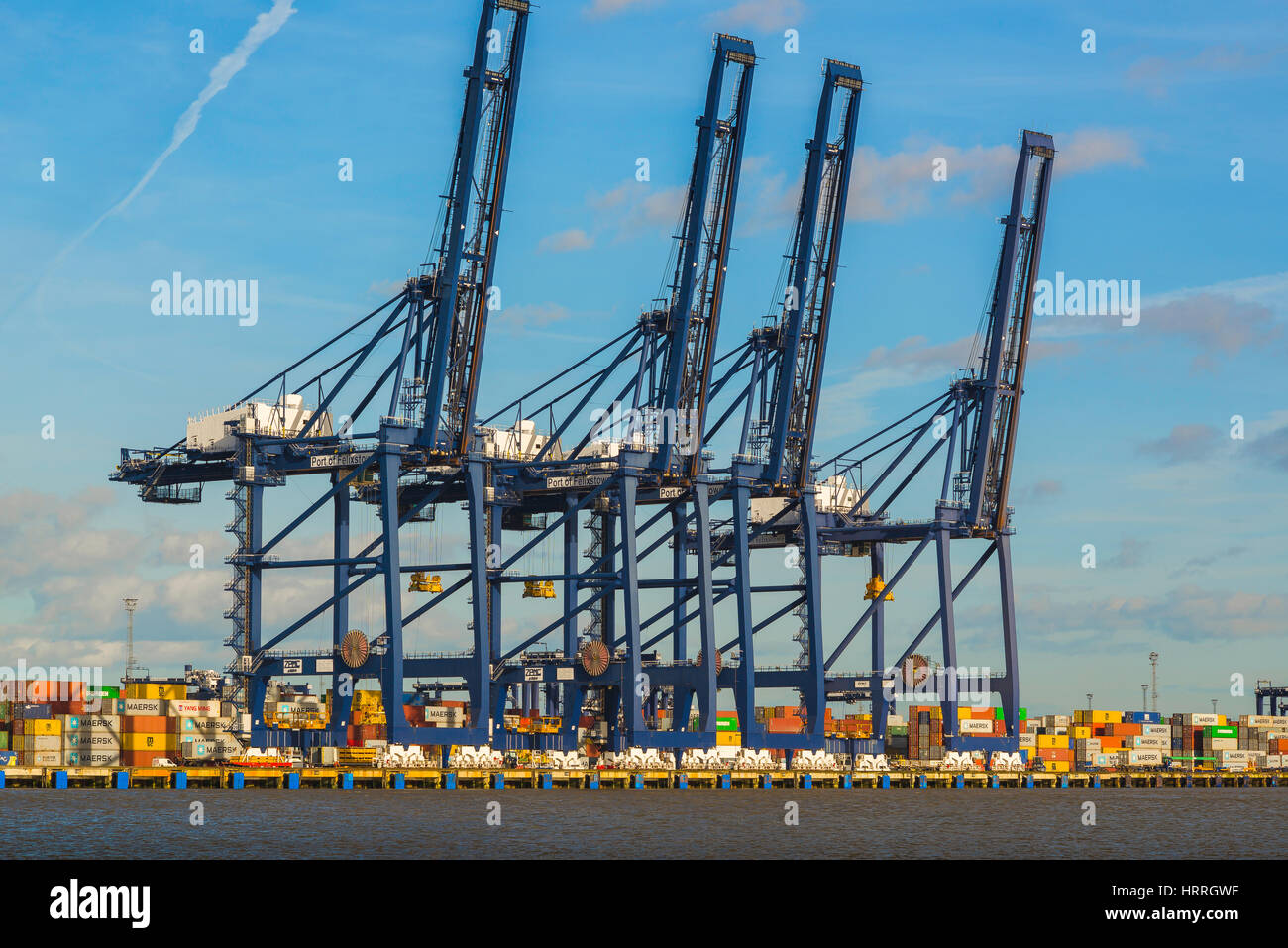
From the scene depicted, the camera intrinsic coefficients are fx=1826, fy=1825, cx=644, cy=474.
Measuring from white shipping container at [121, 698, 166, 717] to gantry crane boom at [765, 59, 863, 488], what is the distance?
96.2 ft

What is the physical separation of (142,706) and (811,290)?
118 ft

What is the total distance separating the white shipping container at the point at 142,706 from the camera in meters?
81.9

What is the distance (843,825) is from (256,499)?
30.4 metres

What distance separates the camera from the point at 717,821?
55.2 meters

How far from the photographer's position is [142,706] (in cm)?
8262

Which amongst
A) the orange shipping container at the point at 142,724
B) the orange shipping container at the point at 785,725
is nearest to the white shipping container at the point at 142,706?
the orange shipping container at the point at 142,724

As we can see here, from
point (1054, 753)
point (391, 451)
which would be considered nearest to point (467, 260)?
point (391, 451)

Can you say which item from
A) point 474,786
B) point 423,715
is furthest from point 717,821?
point 423,715

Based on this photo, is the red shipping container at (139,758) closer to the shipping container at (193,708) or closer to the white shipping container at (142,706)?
the shipping container at (193,708)

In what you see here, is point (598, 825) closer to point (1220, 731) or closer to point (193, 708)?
point (193, 708)

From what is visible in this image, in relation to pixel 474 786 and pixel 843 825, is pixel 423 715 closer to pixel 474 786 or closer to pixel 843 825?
pixel 474 786

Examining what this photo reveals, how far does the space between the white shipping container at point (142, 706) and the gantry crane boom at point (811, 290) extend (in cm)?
2931

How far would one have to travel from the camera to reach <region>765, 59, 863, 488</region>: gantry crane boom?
271 feet

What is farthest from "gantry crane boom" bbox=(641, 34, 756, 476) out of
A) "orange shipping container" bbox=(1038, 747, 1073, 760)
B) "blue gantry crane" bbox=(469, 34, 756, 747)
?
"orange shipping container" bbox=(1038, 747, 1073, 760)
